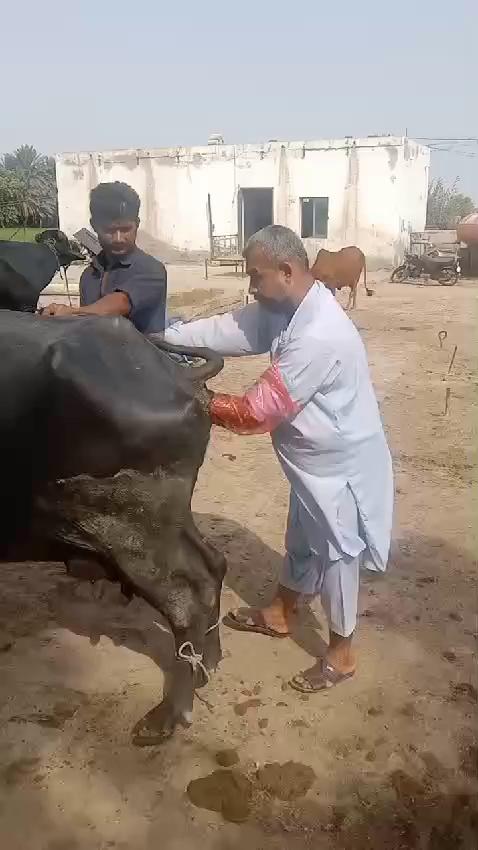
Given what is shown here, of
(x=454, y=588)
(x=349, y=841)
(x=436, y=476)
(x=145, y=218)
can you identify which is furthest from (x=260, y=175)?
(x=349, y=841)

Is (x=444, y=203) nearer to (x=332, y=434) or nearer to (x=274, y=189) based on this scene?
(x=274, y=189)

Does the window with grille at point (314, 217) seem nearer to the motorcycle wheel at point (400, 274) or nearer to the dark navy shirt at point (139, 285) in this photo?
the motorcycle wheel at point (400, 274)

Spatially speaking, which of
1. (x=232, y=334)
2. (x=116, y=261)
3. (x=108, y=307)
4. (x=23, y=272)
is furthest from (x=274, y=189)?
(x=23, y=272)

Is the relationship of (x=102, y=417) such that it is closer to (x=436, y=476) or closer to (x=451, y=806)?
(x=451, y=806)

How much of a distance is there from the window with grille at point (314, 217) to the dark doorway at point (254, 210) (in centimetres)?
115

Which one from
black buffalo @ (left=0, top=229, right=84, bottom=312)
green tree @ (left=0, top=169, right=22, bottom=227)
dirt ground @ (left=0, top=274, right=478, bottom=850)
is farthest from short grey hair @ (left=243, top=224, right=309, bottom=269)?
green tree @ (left=0, top=169, right=22, bottom=227)

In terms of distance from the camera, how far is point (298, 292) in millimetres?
2834

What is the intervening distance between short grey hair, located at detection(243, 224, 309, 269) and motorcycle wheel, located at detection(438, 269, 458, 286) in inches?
715

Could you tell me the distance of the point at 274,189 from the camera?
2378cm

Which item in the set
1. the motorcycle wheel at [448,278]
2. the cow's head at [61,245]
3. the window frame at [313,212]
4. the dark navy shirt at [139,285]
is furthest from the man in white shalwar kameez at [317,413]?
the window frame at [313,212]

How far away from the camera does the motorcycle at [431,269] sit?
20.1 meters

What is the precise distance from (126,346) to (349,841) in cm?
171

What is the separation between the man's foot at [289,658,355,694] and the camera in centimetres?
306

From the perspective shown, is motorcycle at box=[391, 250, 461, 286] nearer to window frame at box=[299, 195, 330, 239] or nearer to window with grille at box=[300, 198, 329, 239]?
window frame at box=[299, 195, 330, 239]
